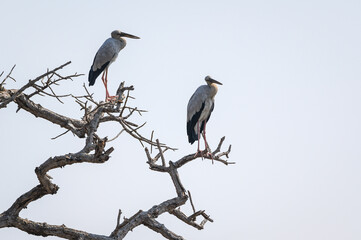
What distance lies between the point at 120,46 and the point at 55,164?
18.8 ft

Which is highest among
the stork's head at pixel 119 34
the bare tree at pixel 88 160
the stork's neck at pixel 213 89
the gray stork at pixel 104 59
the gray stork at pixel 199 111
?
the stork's head at pixel 119 34

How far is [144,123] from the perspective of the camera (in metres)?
7.39

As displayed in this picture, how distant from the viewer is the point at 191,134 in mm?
9812

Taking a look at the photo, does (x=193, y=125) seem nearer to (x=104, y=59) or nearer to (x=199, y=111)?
(x=199, y=111)

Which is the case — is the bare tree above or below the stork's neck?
below

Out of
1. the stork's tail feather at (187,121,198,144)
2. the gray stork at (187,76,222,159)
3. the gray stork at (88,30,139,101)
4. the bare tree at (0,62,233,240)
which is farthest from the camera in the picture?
the gray stork at (88,30,139,101)

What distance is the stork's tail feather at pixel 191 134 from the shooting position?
973cm

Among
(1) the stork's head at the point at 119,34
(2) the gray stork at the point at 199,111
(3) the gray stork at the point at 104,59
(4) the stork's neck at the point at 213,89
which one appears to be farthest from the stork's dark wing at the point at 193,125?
(1) the stork's head at the point at 119,34

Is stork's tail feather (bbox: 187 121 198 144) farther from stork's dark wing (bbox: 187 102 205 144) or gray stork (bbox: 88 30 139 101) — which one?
gray stork (bbox: 88 30 139 101)

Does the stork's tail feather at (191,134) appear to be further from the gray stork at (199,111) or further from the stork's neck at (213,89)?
the stork's neck at (213,89)

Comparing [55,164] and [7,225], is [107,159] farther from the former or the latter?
[7,225]

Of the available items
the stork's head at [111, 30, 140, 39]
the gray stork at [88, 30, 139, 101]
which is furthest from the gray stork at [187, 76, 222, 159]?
the stork's head at [111, 30, 140, 39]

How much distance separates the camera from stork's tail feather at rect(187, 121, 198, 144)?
973 cm

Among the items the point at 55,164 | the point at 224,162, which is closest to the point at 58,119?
the point at 55,164
